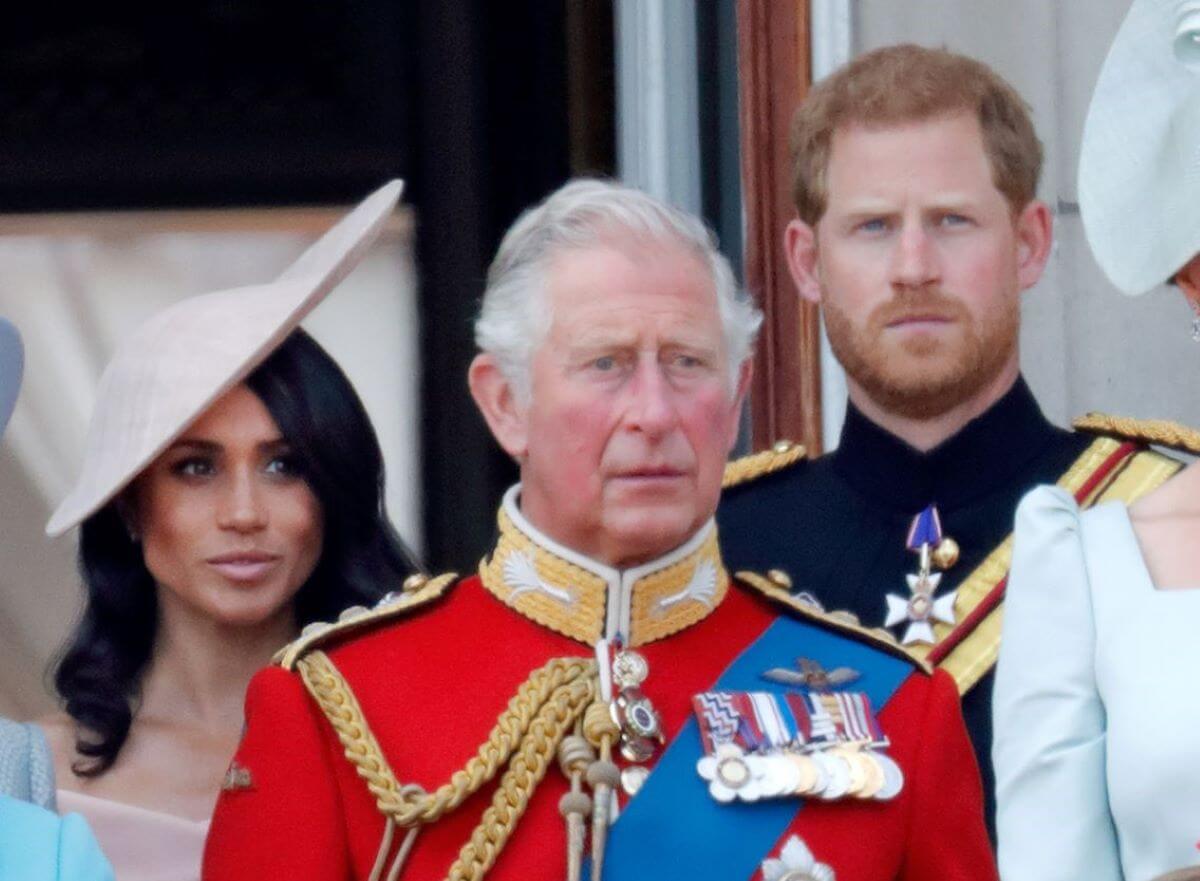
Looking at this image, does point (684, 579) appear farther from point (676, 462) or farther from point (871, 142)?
point (871, 142)

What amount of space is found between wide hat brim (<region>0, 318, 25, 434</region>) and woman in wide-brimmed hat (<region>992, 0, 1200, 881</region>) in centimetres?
93

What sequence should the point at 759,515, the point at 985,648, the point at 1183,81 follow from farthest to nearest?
the point at 759,515, the point at 985,648, the point at 1183,81

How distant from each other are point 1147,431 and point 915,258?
1.09 ft

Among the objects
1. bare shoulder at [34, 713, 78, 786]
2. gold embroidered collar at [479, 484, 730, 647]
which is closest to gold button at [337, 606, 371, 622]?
gold embroidered collar at [479, 484, 730, 647]

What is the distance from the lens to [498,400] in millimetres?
3492

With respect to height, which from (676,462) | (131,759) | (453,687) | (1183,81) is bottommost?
(131,759)

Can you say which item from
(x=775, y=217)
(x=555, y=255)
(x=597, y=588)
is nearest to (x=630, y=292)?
(x=555, y=255)

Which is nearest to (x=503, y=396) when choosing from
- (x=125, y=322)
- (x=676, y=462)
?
(x=676, y=462)

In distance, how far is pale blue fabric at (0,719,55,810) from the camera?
3.28m

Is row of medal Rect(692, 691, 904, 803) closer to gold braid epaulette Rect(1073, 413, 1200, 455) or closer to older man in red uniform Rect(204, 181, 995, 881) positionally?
older man in red uniform Rect(204, 181, 995, 881)

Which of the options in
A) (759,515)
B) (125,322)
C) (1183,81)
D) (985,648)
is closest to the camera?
(1183,81)

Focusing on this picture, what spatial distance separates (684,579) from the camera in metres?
3.46

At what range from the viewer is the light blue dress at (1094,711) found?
9.45 ft

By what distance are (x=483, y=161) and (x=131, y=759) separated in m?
1.37
